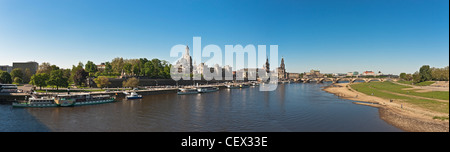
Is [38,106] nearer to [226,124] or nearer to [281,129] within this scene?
[226,124]

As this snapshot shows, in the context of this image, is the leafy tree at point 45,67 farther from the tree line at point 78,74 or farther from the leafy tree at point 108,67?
the leafy tree at point 108,67

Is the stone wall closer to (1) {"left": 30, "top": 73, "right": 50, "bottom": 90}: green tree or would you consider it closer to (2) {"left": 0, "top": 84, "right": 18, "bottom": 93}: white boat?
(1) {"left": 30, "top": 73, "right": 50, "bottom": 90}: green tree

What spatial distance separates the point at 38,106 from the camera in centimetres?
4375

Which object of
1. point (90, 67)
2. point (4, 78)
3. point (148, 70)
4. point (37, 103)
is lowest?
point (37, 103)

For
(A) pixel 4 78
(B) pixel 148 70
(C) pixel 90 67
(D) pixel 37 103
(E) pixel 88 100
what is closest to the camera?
(D) pixel 37 103

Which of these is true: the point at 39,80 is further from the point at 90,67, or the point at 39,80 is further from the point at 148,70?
A: the point at 148,70

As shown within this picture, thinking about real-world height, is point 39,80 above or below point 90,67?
below

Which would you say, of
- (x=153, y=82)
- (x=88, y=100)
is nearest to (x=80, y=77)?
(x=153, y=82)

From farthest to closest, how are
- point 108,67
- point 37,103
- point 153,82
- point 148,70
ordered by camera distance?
point 108,67
point 148,70
point 153,82
point 37,103

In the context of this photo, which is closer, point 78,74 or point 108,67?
point 78,74

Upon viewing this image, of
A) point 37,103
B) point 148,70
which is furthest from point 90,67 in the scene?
point 37,103

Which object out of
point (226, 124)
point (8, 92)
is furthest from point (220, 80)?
point (226, 124)

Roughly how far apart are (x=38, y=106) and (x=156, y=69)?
78402 millimetres

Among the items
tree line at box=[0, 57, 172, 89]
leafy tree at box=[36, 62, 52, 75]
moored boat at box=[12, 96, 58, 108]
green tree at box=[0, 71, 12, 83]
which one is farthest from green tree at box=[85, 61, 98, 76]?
moored boat at box=[12, 96, 58, 108]
